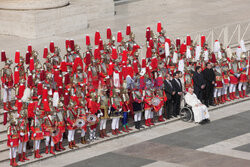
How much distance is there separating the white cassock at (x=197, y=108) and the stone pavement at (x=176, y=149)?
0.93ft

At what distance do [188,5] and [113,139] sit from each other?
19207mm

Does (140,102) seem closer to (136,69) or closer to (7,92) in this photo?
(136,69)

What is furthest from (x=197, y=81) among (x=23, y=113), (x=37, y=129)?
(x=23, y=113)

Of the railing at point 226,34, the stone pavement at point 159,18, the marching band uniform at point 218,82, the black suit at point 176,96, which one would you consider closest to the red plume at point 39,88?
the black suit at point 176,96

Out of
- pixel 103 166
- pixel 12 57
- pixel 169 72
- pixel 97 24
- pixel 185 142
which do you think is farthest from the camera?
pixel 97 24

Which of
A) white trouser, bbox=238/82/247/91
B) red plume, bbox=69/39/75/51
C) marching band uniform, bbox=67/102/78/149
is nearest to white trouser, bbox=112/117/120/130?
marching band uniform, bbox=67/102/78/149

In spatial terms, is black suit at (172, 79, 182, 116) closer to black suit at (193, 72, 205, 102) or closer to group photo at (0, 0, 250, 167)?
group photo at (0, 0, 250, 167)

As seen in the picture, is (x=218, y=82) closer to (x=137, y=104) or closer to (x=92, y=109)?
(x=137, y=104)

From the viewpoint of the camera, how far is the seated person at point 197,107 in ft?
80.6

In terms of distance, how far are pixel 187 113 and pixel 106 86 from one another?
3053 millimetres

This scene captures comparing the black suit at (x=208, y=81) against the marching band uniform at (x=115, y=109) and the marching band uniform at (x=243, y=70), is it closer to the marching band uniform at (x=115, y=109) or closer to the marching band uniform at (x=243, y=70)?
the marching band uniform at (x=243, y=70)

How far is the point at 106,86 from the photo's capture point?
23.9 meters

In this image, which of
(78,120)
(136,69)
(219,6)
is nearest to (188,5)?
(219,6)

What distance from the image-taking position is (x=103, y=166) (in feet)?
68.8
